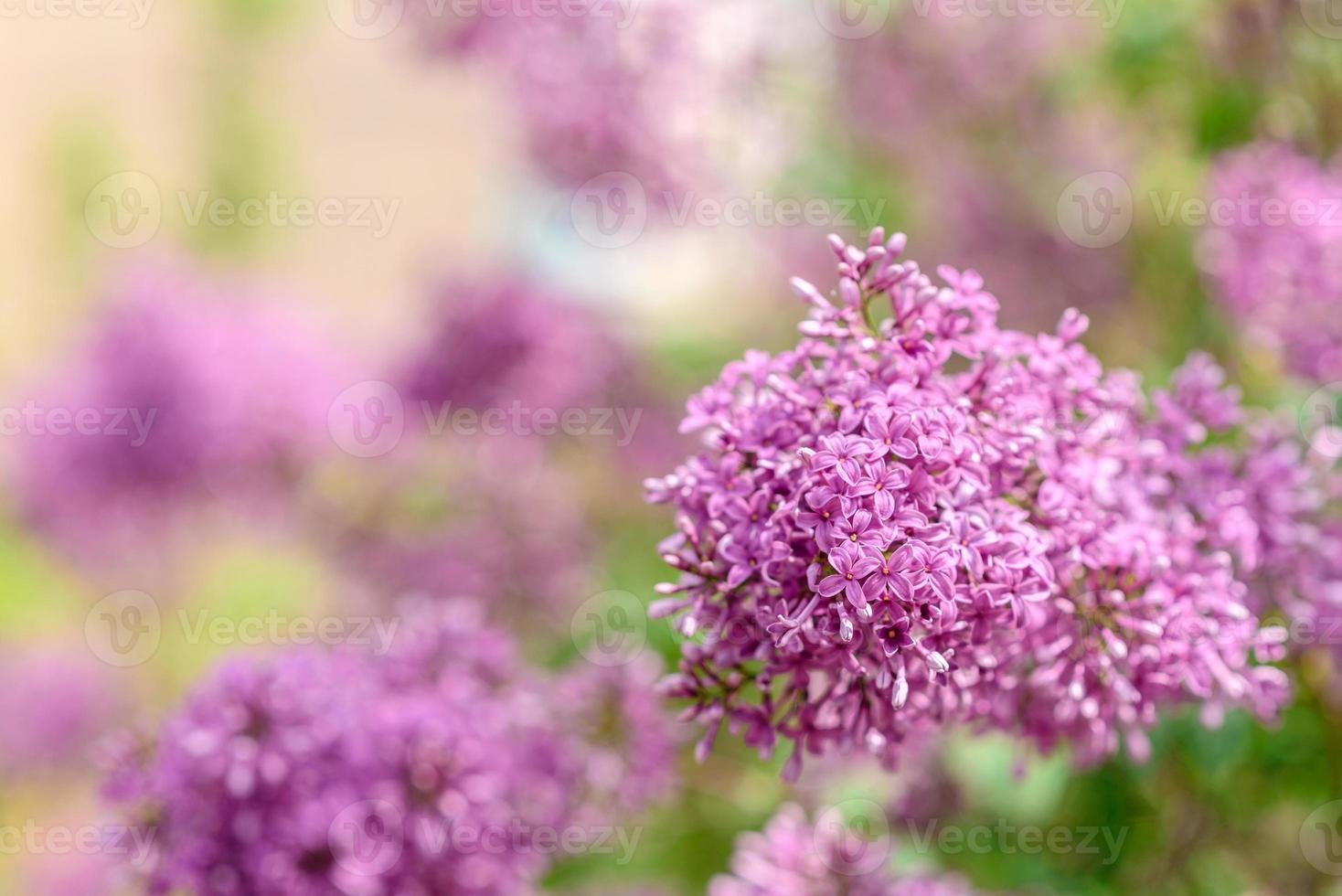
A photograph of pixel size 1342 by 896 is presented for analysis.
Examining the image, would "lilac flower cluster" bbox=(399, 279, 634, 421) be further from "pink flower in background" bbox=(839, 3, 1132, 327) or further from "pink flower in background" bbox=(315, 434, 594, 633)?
"pink flower in background" bbox=(839, 3, 1132, 327)

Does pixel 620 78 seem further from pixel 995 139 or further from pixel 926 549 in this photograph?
pixel 926 549

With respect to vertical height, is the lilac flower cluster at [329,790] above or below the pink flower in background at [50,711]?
above

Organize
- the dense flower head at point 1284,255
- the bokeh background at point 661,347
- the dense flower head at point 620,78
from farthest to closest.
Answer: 1. the dense flower head at point 620,78
2. the bokeh background at point 661,347
3. the dense flower head at point 1284,255

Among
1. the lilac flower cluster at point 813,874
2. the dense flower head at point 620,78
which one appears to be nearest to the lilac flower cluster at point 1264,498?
the lilac flower cluster at point 813,874

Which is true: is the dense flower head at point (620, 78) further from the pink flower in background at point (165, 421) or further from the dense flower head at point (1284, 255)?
the dense flower head at point (1284, 255)

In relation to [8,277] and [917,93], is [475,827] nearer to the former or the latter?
[917,93]

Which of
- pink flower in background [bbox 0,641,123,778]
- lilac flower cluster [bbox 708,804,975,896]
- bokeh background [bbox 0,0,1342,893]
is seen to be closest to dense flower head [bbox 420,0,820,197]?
bokeh background [bbox 0,0,1342,893]

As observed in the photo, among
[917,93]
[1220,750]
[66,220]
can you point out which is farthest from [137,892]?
[66,220]

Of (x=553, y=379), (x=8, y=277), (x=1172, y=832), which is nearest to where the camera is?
(x=1172, y=832)
